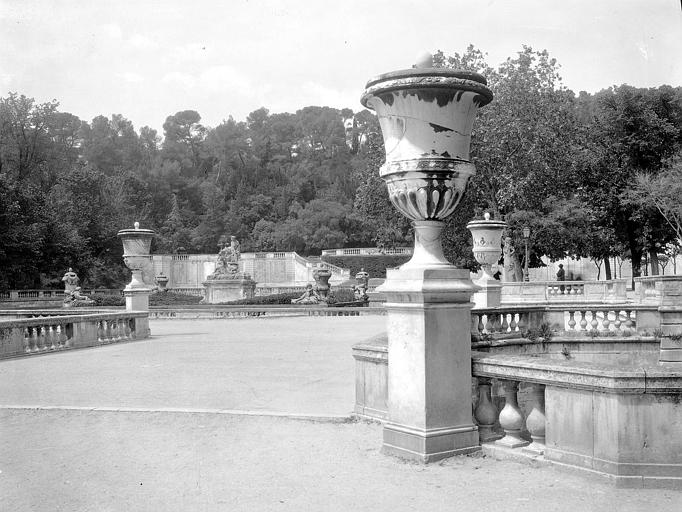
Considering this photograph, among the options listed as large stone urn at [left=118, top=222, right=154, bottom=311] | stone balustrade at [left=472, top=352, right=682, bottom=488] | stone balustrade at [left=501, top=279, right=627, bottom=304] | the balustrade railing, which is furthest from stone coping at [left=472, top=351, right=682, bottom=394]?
stone balustrade at [left=501, top=279, right=627, bottom=304]

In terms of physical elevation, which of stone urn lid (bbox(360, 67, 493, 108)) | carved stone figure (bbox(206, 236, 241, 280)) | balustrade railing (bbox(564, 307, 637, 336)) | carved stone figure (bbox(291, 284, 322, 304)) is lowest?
carved stone figure (bbox(291, 284, 322, 304))

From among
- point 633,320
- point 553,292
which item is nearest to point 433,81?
point 633,320

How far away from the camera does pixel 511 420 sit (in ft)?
19.4

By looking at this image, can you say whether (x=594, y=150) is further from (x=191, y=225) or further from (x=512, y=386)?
(x=191, y=225)

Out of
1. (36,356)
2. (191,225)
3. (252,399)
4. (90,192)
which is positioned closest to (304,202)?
(191,225)

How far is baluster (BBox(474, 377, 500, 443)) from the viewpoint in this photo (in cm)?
607

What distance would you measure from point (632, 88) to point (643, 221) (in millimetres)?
9854

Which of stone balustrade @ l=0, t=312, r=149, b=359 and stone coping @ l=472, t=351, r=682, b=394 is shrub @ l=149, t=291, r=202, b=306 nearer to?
stone balustrade @ l=0, t=312, r=149, b=359

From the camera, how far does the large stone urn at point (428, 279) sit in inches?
227

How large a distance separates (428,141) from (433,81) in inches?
20.6

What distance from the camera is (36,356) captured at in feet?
51.2

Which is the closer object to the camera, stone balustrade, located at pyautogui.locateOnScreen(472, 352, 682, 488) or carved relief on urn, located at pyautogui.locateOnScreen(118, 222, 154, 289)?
stone balustrade, located at pyautogui.locateOnScreen(472, 352, 682, 488)

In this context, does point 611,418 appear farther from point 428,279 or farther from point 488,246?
point 488,246

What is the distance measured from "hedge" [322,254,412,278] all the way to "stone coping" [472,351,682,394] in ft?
227
